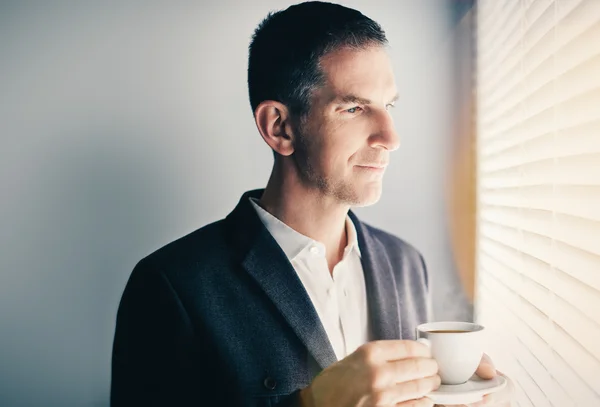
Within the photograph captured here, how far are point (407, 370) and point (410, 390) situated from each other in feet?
0.11

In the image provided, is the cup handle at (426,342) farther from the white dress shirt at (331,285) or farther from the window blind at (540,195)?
the white dress shirt at (331,285)

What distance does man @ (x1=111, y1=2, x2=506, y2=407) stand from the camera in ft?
3.82

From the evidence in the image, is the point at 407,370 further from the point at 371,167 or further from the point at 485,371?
the point at 371,167

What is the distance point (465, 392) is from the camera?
2.84ft

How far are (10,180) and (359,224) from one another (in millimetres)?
987

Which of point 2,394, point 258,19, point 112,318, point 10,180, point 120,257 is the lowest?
point 2,394

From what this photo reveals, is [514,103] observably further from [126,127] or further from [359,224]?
[126,127]

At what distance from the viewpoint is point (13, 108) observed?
1.47m

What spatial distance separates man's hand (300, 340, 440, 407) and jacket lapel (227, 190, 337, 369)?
234mm

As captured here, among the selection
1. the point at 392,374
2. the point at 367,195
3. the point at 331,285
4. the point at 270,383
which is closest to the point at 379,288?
the point at 331,285

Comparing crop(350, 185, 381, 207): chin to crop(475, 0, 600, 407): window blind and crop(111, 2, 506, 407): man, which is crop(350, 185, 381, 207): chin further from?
crop(475, 0, 600, 407): window blind

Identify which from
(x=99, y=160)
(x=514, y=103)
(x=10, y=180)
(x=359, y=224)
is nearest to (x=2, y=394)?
(x=10, y=180)

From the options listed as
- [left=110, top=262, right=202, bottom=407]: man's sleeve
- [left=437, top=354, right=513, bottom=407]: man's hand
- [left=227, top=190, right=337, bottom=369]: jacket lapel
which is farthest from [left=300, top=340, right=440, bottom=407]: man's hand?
[left=110, top=262, right=202, bottom=407]: man's sleeve

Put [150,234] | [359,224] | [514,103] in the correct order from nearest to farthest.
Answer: [514,103] < [359,224] < [150,234]
